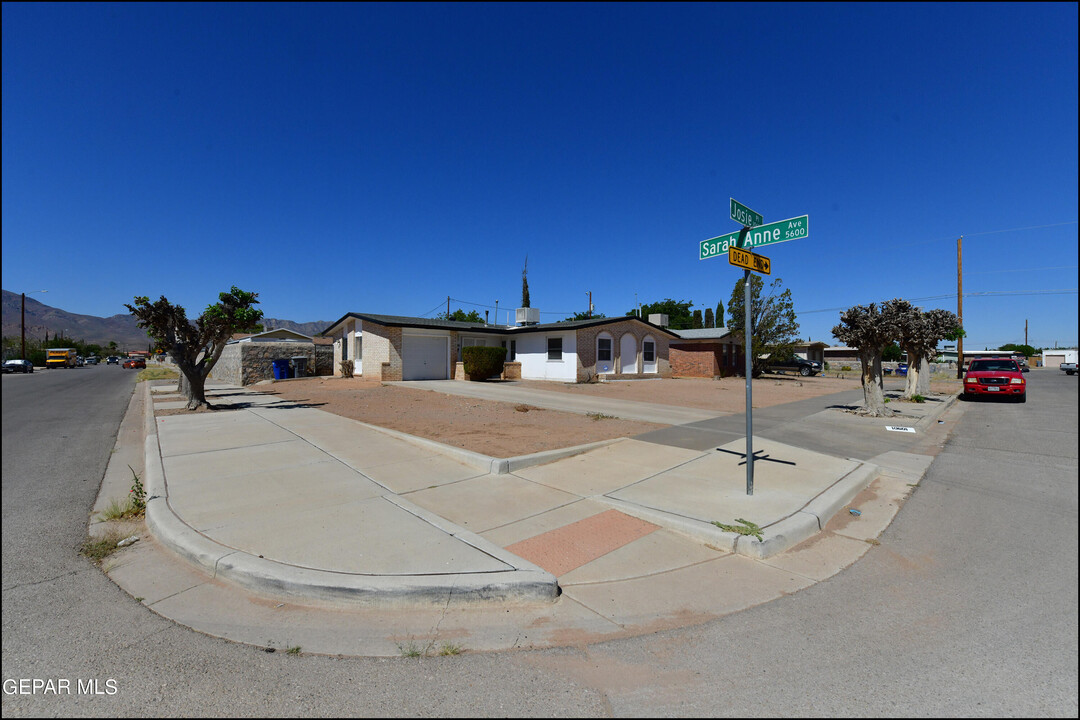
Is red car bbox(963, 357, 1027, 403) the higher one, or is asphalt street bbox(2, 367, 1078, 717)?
red car bbox(963, 357, 1027, 403)

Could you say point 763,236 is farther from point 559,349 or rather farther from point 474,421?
point 559,349

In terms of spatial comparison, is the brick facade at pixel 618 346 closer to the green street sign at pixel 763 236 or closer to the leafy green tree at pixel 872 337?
the leafy green tree at pixel 872 337

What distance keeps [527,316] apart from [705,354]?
42.0 feet

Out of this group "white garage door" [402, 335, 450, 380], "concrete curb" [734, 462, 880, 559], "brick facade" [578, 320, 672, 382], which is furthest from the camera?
"brick facade" [578, 320, 672, 382]

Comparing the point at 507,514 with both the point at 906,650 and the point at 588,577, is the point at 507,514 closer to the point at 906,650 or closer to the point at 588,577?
the point at 588,577

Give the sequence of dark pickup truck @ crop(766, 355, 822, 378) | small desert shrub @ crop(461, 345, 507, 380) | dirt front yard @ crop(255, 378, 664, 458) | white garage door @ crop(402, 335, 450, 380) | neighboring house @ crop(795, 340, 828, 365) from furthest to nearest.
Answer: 1. neighboring house @ crop(795, 340, 828, 365)
2. dark pickup truck @ crop(766, 355, 822, 378)
3. small desert shrub @ crop(461, 345, 507, 380)
4. white garage door @ crop(402, 335, 450, 380)
5. dirt front yard @ crop(255, 378, 664, 458)

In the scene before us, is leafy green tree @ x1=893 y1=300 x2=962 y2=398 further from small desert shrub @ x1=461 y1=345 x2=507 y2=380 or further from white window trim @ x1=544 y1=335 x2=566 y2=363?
small desert shrub @ x1=461 y1=345 x2=507 y2=380

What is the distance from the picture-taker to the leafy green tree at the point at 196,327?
39.5 feet

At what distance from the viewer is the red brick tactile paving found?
3734 millimetres

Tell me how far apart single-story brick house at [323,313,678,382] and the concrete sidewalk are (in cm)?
1530

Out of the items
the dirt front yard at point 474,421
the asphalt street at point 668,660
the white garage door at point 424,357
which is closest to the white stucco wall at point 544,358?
the white garage door at point 424,357

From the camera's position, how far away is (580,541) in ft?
13.5

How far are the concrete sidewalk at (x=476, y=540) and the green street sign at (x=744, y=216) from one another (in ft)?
10.2

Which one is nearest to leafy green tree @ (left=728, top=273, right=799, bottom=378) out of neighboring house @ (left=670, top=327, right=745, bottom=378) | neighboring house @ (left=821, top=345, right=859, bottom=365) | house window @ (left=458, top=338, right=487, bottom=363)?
neighboring house @ (left=670, top=327, right=745, bottom=378)
